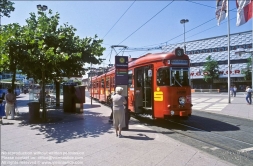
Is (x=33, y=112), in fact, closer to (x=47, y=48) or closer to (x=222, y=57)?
(x=47, y=48)

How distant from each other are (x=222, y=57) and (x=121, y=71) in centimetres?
5102

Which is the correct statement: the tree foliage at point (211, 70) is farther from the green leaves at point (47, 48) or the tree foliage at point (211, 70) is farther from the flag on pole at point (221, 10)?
the green leaves at point (47, 48)

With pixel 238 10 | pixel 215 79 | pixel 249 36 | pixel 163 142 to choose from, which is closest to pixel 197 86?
pixel 215 79

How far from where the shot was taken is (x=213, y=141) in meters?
6.29

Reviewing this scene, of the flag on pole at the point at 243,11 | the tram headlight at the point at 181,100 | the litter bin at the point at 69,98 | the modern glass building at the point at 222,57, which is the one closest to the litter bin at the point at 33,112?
the litter bin at the point at 69,98

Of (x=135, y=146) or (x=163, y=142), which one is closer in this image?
(x=135, y=146)

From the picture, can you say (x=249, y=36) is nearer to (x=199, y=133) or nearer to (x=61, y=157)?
(x=199, y=133)

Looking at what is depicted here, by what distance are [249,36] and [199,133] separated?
51854 mm

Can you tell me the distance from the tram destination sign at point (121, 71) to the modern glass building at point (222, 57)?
139 feet

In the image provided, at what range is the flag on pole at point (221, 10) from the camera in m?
15.6

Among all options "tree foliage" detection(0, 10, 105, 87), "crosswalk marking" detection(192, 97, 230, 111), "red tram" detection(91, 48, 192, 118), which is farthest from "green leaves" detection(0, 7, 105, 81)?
"crosswalk marking" detection(192, 97, 230, 111)

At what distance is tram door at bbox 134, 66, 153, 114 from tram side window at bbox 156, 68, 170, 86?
90cm

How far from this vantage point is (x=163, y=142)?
19.4 feet


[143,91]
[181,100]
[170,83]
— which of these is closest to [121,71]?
[143,91]
